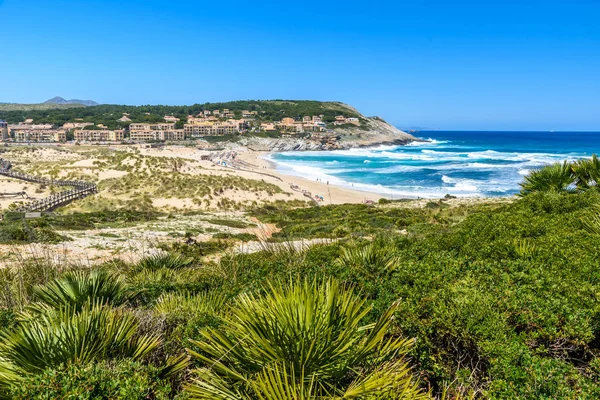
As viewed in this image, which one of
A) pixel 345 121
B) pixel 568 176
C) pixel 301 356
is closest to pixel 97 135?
pixel 345 121

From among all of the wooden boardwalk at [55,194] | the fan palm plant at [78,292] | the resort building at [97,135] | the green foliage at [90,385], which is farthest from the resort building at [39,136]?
the green foliage at [90,385]

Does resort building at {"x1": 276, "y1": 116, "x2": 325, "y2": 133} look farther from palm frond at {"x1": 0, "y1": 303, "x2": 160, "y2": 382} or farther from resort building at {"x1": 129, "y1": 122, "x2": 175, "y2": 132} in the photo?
palm frond at {"x1": 0, "y1": 303, "x2": 160, "y2": 382}

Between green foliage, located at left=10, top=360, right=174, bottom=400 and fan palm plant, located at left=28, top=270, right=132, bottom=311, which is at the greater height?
green foliage, located at left=10, top=360, right=174, bottom=400

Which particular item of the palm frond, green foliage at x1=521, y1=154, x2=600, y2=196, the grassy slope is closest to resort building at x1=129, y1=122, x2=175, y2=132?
green foliage at x1=521, y1=154, x2=600, y2=196

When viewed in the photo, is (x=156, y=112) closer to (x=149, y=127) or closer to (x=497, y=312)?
(x=149, y=127)

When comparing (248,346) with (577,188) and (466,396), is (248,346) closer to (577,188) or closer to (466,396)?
(466,396)

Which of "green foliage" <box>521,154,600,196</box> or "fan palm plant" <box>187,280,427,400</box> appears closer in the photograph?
"fan palm plant" <box>187,280,427,400</box>

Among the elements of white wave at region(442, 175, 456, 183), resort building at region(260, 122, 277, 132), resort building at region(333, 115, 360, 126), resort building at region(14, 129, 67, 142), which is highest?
resort building at region(333, 115, 360, 126)
